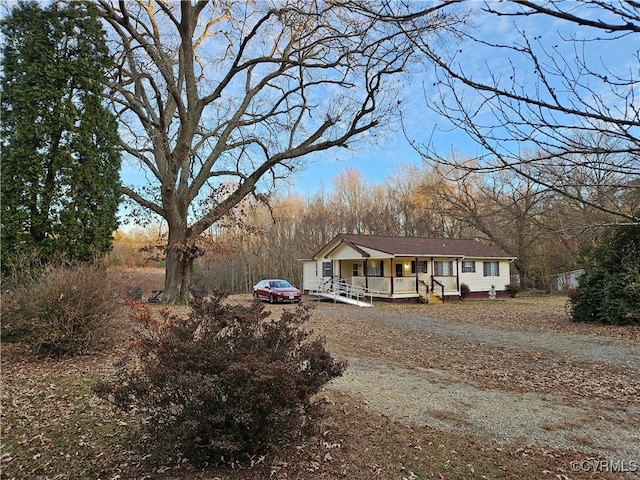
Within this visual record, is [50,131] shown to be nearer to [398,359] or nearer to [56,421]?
[56,421]

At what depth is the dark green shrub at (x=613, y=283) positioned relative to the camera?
476 inches

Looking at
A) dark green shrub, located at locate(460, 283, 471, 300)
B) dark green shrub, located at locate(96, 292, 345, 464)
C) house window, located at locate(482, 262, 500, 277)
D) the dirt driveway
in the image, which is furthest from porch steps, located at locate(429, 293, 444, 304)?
dark green shrub, located at locate(96, 292, 345, 464)

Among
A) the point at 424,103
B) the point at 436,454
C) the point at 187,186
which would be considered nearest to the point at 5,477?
the point at 436,454

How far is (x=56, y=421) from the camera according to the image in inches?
181

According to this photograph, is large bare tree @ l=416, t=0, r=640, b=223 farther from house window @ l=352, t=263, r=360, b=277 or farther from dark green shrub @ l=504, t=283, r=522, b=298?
dark green shrub @ l=504, t=283, r=522, b=298

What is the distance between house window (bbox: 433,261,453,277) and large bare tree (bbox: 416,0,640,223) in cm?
2263

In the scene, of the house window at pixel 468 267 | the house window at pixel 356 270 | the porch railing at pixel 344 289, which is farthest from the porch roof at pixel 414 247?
the porch railing at pixel 344 289

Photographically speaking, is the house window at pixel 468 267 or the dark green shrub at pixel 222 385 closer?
the dark green shrub at pixel 222 385

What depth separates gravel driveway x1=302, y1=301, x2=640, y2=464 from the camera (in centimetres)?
427

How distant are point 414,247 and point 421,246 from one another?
3.07 ft

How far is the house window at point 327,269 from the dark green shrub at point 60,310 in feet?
65.5

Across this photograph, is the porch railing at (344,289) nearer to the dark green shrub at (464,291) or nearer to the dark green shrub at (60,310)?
the dark green shrub at (464,291)

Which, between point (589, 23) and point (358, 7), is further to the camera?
point (358, 7)

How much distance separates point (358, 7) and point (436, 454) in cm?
373
